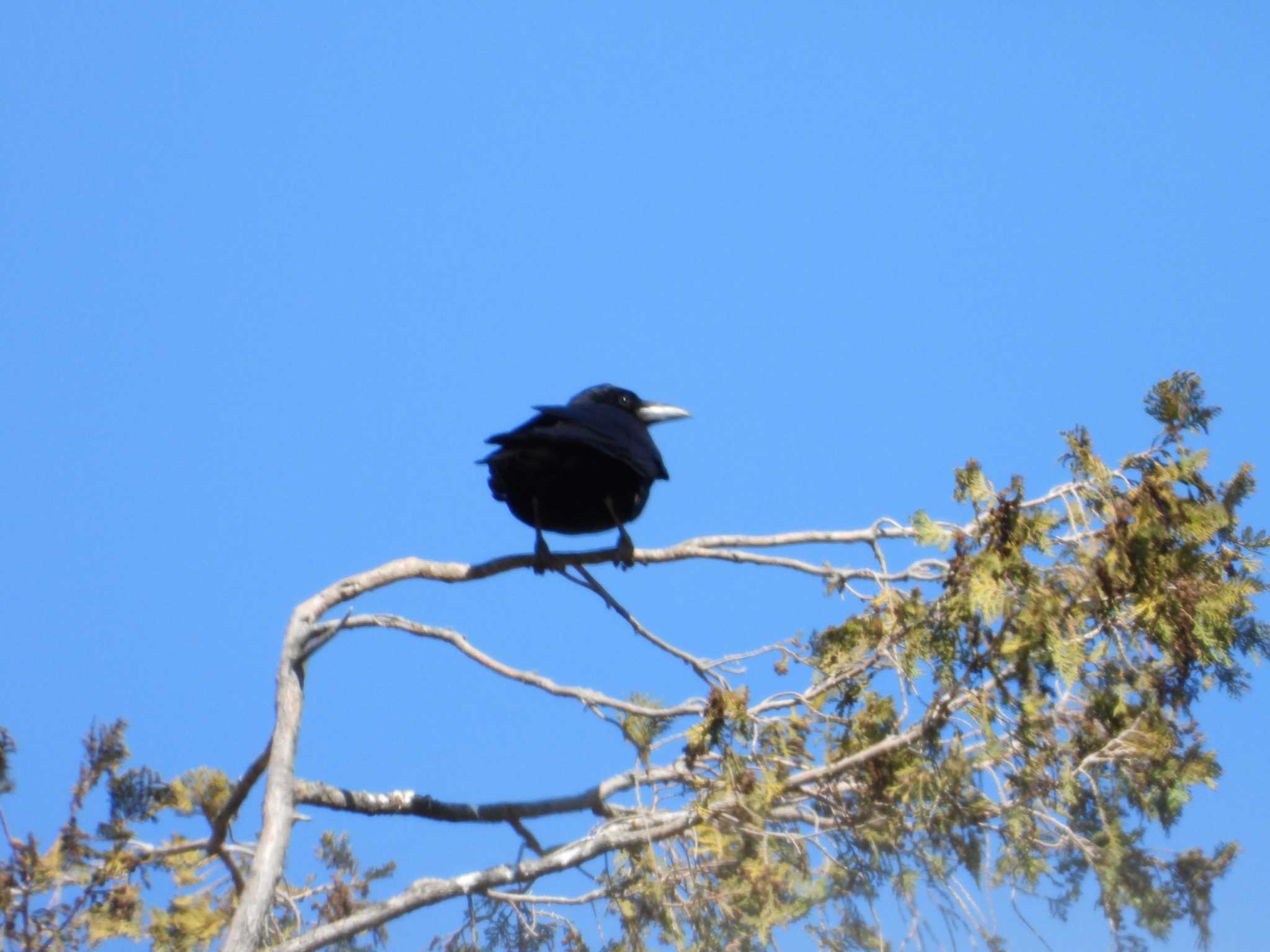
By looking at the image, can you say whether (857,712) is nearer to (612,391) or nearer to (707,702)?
(707,702)

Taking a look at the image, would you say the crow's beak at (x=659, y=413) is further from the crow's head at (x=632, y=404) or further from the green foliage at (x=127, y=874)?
the green foliage at (x=127, y=874)

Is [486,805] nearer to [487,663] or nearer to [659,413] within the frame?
[487,663]

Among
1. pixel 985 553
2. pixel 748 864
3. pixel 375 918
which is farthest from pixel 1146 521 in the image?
pixel 375 918

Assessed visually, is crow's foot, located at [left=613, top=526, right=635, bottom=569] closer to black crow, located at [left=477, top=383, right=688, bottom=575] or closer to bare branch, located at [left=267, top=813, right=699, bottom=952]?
black crow, located at [left=477, top=383, right=688, bottom=575]

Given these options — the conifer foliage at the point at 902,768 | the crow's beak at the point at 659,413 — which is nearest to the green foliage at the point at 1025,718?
the conifer foliage at the point at 902,768

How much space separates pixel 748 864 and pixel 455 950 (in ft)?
4.96

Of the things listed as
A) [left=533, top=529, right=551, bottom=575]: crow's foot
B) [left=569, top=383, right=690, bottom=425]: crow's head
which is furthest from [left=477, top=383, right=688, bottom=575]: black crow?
[left=569, top=383, right=690, bottom=425]: crow's head

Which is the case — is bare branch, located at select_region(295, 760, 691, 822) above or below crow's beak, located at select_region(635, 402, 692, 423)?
below

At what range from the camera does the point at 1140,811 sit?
4.55 meters

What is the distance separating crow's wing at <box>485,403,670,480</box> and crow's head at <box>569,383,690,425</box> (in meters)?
1.14

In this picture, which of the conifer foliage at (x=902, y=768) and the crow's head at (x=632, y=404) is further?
the crow's head at (x=632, y=404)

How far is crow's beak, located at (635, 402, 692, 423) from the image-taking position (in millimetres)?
7254

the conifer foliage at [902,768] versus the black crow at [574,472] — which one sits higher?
the black crow at [574,472]

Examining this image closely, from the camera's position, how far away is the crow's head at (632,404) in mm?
7168
